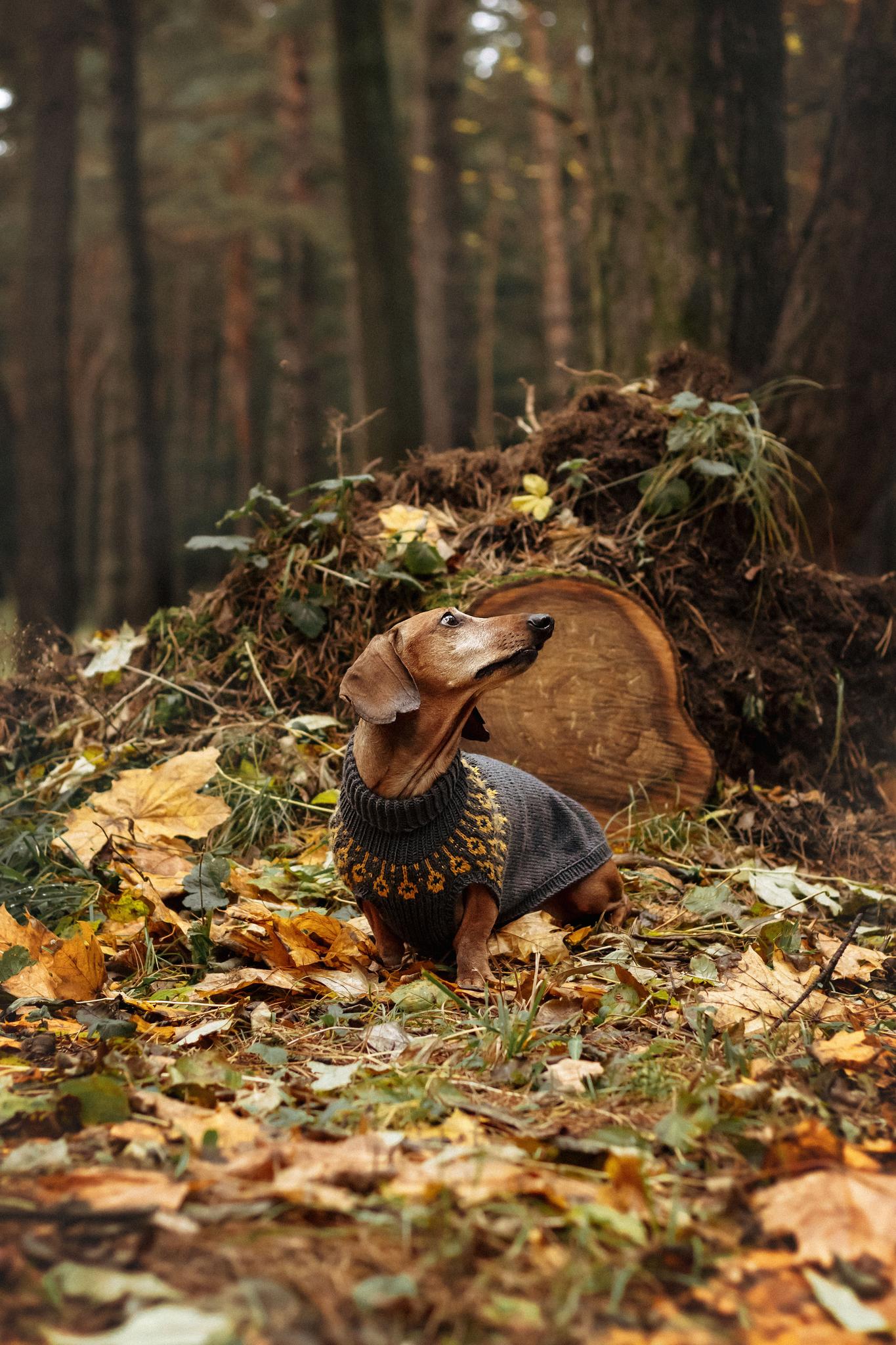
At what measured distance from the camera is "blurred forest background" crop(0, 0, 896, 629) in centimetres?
674

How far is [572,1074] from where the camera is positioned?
2.44m

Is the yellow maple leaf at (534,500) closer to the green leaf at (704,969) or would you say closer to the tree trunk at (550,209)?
the green leaf at (704,969)

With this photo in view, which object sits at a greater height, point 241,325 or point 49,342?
point 241,325

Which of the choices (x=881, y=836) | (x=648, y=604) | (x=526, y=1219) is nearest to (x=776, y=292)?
(x=648, y=604)

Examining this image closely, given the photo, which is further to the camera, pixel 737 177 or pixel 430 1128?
pixel 737 177

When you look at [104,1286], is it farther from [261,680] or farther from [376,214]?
[376,214]

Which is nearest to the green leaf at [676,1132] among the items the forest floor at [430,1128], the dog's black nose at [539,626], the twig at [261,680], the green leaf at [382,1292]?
the forest floor at [430,1128]

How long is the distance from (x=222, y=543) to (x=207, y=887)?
6.29ft

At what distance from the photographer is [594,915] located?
382cm

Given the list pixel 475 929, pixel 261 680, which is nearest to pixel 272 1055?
pixel 475 929

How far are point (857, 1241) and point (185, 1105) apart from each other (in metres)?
1.30

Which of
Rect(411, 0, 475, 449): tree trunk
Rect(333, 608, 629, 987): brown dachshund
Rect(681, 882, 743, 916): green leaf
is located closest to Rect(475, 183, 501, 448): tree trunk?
Rect(411, 0, 475, 449): tree trunk

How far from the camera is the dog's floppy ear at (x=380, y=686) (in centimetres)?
302

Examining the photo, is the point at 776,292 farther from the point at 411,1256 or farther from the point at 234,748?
the point at 411,1256
